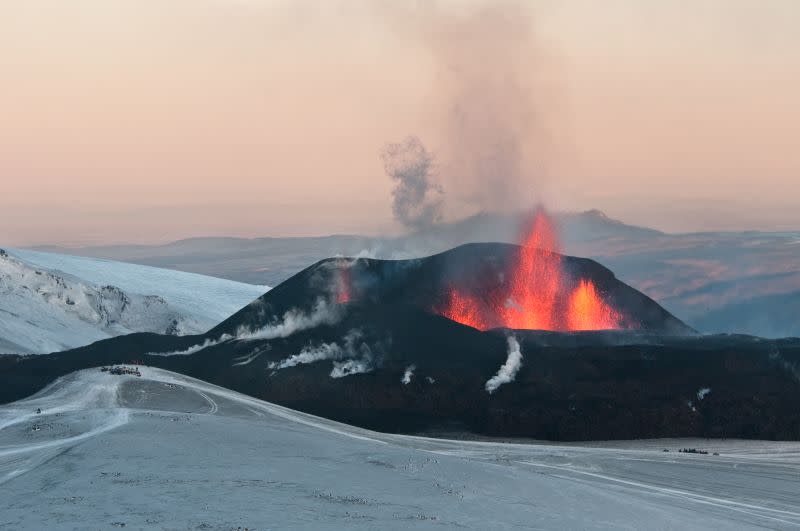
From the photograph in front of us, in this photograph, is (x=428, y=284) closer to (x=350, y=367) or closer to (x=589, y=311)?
(x=589, y=311)

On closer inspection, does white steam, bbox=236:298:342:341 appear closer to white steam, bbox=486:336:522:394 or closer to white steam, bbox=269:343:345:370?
white steam, bbox=269:343:345:370

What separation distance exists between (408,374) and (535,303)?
4027 cm

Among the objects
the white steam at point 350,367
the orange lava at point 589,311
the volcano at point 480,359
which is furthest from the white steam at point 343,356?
the orange lava at point 589,311

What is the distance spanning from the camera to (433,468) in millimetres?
81875

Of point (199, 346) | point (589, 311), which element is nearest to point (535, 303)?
point (589, 311)

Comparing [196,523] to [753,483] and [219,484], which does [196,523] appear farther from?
[753,483]

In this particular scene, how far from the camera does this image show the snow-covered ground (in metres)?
59.9

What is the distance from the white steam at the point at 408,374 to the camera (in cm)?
14900

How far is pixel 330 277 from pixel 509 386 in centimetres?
5780

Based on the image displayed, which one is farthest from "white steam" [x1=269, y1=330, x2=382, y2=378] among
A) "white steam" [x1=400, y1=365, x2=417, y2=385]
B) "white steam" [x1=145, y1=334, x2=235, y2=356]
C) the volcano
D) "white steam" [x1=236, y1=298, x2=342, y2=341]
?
"white steam" [x1=145, y1=334, x2=235, y2=356]

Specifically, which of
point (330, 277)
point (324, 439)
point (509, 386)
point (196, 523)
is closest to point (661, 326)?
point (509, 386)

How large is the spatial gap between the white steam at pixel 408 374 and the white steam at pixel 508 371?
12.1 metres

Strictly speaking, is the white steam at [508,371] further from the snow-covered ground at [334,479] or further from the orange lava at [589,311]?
the orange lava at [589,311]

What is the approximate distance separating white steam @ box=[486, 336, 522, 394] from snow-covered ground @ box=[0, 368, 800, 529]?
23.2 meters
